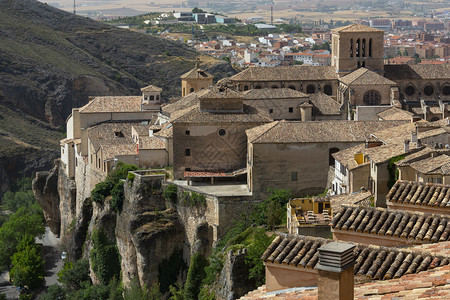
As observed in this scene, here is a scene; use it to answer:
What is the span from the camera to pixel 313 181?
42469 millimetres

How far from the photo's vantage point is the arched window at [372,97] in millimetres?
57125

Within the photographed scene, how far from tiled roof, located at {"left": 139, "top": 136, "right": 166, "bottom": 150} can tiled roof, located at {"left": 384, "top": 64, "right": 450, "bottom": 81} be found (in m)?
18.8

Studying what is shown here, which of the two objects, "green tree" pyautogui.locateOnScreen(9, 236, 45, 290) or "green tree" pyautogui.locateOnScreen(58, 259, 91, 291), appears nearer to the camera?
"green tree" pyautogui.locateOnScreen(58, 259, 91, 291)

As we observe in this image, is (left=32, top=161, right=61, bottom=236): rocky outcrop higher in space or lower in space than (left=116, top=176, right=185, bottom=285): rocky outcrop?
lower

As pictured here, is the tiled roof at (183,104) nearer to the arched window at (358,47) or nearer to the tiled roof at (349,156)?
the arched window at (358,47)

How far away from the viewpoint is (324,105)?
55.5 metres

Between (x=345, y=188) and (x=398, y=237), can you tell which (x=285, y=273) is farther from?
(x=345, y=188)

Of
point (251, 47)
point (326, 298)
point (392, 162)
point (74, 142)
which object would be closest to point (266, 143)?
point (392, 162)


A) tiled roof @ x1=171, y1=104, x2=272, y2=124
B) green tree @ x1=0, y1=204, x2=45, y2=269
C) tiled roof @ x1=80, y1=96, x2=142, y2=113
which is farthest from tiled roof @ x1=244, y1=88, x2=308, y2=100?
green tree @ x1=0, y1=204, x2=45, y2=269

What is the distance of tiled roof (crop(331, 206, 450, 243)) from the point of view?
57.8 feet

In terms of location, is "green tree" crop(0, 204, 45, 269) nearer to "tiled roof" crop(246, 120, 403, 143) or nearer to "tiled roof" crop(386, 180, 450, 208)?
"tiled roof" crop(246, 120, 403, 143)

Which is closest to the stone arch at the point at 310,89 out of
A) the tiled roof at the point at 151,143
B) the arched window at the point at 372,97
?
the arched window at the point at 372,97

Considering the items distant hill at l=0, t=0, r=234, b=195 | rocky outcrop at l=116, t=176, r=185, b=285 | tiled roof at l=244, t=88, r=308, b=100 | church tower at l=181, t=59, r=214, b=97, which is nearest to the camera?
rocky outcrop at l=116, t=176, r=185, b=285

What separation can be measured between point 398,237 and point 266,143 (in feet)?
79.2
